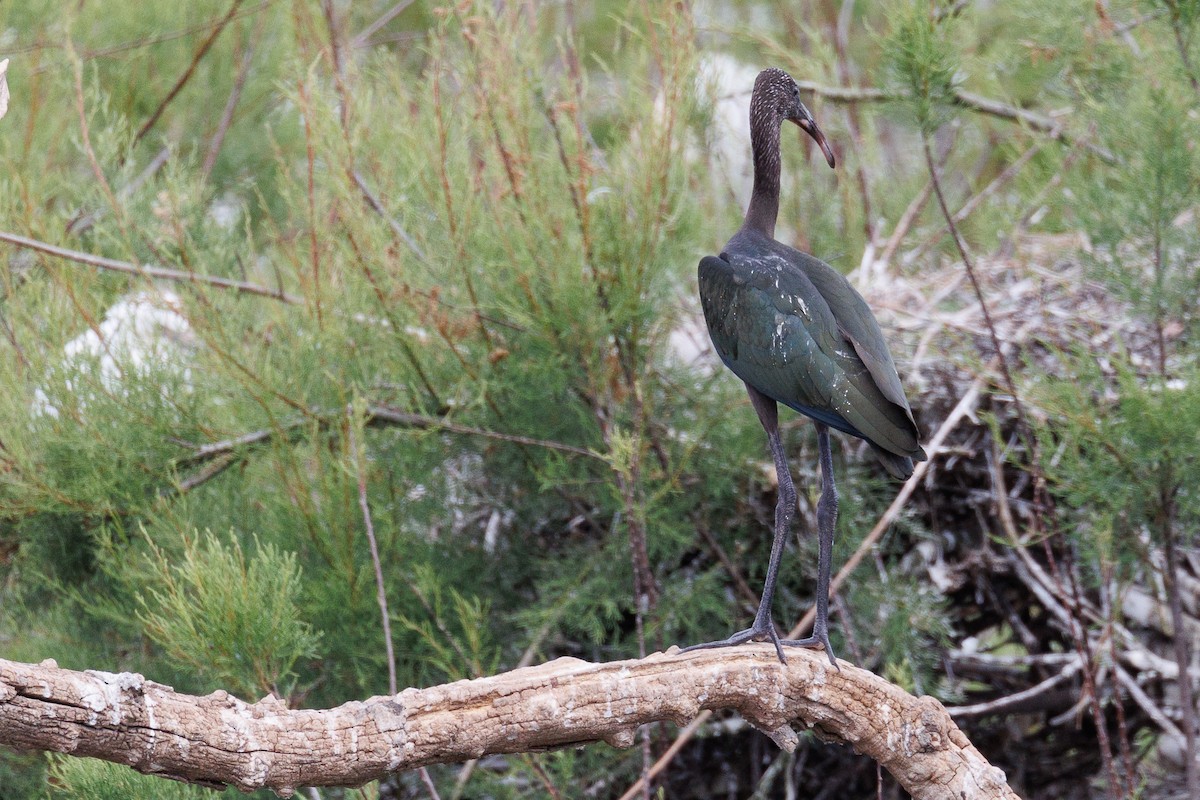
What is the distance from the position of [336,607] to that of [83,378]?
939 mm

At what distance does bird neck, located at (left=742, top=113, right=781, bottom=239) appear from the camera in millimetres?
2965

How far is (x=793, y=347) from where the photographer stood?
265cm

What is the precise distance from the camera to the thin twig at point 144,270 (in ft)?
10.3

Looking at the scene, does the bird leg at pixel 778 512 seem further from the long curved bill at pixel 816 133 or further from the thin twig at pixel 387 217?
the thin twig at pixel 387 217

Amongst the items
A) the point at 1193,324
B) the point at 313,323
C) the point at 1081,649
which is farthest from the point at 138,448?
the point at 1193,324

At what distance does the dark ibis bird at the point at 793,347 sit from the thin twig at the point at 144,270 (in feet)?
4.87

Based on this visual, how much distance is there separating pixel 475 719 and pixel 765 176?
149 centimetres

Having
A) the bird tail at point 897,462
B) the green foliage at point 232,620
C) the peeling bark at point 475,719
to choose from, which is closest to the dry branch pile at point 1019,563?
the bird tail at point 897,462

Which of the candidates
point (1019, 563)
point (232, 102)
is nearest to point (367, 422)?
point (232, 102)

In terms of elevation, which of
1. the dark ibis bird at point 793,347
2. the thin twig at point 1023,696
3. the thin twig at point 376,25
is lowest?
the thin twig at point 1023,696

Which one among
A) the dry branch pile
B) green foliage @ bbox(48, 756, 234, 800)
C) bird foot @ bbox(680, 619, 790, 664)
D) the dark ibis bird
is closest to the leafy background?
the dry branch pile

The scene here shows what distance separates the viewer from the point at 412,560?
150 inches

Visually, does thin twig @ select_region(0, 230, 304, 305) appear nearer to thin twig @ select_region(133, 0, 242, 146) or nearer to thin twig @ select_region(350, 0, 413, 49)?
thin twig @ select_region(133, 0, 242, 146)

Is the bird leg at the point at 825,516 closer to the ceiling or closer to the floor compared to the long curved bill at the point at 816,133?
closer to the floor
